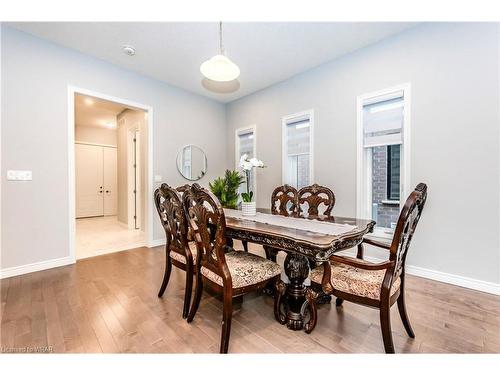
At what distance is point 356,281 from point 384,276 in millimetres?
165

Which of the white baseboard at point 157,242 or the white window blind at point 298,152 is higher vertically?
the white window blind at point 298,152

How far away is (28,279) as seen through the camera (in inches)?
99.8

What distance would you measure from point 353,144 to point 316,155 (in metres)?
0.57

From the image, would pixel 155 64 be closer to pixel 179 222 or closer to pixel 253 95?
pixel 253 95

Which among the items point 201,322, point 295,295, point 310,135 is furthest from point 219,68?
point 201,322

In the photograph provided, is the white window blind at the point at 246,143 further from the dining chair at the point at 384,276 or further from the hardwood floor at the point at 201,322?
the dining chair at the point at 384,276

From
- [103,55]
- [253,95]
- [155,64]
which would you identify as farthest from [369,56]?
[103,55]

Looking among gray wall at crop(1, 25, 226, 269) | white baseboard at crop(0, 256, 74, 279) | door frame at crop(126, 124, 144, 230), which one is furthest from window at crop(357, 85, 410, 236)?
door frame at crop(126, 124, 144, 230)

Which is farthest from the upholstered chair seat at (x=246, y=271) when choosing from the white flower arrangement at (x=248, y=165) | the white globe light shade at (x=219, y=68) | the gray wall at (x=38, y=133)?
the gray wall at (x=38, y=133)

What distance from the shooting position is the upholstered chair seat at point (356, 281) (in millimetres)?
1380

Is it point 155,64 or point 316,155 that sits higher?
point 155,64

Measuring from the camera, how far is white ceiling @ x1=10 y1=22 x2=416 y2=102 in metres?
2.60

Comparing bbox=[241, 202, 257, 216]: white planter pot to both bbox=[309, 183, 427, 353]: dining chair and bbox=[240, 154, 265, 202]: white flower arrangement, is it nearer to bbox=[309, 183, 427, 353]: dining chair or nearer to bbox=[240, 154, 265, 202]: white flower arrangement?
bbox=[240, 154, 265, 202]: white flower arrangement

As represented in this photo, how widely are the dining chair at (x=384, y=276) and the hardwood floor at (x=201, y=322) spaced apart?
29cm
